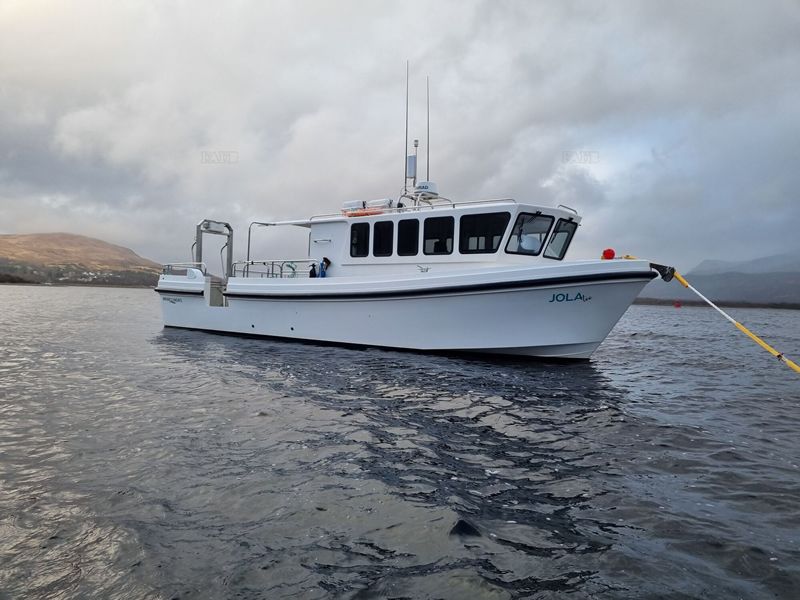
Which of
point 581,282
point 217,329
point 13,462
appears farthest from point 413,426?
point 217,329

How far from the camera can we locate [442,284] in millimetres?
10875

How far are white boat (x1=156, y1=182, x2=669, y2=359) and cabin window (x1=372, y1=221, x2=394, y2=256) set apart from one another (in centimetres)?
3

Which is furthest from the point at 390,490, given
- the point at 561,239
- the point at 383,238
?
the point at 383,238

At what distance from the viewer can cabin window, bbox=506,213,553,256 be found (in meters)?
11.4

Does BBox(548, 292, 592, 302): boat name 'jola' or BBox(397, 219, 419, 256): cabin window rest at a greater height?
BBox(397, 219, 419, 256): cabin window

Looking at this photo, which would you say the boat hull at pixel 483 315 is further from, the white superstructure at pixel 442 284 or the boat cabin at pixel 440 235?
the boat cabin at pixel 440 235

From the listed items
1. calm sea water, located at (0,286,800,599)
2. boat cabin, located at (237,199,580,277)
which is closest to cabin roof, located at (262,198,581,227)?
boat cabin, located at (237,199,580,277)

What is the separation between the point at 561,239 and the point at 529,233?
3.44 feet

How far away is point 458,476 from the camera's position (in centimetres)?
429

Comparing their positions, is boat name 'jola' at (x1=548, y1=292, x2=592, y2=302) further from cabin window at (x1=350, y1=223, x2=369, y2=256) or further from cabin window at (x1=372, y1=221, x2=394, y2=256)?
cabin window at (x1=350, y1=223, x2=369, y2=256)

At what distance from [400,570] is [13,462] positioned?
13.0 feet

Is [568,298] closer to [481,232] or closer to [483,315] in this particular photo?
[483,315]

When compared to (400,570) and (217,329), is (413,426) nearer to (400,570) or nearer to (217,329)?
(400,570)

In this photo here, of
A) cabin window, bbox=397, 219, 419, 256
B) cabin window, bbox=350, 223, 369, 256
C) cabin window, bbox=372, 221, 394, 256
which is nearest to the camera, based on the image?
cabin window, bbox=397, 219, 419, 256
